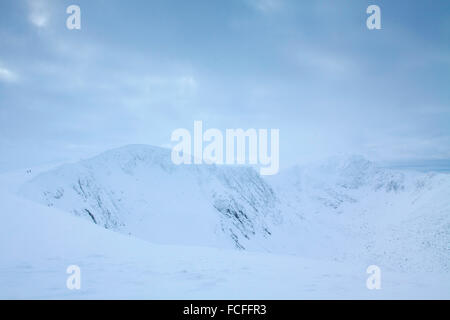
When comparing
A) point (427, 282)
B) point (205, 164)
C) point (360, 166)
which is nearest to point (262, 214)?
point (205, 164)

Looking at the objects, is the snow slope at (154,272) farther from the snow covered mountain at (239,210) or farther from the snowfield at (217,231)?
the snow covered mountain at (239,210)

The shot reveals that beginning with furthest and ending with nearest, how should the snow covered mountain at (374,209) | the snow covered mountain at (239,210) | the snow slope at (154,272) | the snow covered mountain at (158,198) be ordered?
the snow covered mountain at (374,209), the snow covered mountain at (239,210), the snow covered mountain at (158,198), the snow slope at (154,272)

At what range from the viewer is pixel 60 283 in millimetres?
5652

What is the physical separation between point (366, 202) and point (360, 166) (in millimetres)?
24826

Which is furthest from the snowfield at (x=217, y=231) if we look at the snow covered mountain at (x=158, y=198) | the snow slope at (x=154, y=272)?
the snow covered mountain at (x=158, y=198)

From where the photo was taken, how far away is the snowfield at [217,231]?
5.99 metres

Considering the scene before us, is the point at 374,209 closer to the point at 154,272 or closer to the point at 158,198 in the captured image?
the point at 158,198

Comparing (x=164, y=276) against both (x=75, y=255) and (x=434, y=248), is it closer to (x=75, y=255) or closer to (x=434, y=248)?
(x=75, y=255)

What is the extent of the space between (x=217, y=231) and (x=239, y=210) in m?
9.20

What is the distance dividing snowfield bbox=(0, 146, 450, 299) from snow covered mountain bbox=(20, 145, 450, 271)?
22 centimetres

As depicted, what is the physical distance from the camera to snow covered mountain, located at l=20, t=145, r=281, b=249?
28.9 metres

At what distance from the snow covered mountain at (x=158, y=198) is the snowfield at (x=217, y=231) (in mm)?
192

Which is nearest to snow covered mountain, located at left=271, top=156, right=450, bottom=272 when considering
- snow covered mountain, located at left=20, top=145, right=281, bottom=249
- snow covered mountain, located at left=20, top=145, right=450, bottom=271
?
snow covered mountain, located at left=20, top=145, right=450, bottom=271
